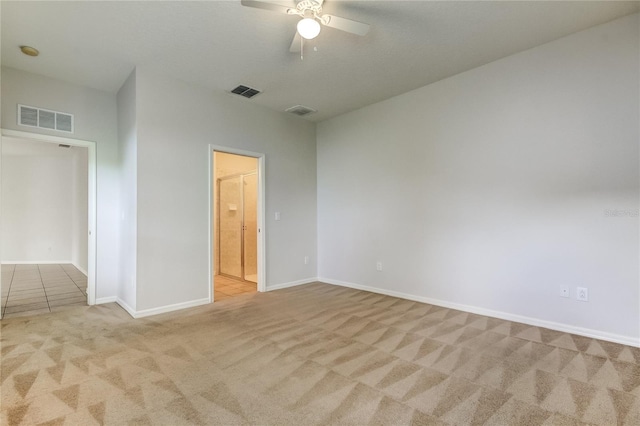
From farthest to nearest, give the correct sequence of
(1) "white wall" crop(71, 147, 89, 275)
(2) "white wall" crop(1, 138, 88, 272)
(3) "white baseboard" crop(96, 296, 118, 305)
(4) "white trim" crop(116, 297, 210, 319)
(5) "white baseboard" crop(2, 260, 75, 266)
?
1. (5) "white baseboard" crop(2, 260, 75, 266)
2. (2) "white wall" crop(1, 138, 88, 272)
3. (1) "white wall" crop(71, 147, 89, 275)
4. (3) "white baseboard" crop(96, 296, 118, 305)
5. (4) "white trim" crop(116, 297, 210, 319)

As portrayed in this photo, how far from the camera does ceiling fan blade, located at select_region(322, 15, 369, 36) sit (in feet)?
7.23

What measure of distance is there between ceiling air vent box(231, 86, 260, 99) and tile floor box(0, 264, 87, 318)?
344 cm

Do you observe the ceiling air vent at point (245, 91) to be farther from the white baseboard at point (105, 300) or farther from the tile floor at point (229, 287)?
the white baseboard at point (105, 300)

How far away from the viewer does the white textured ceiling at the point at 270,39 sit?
7.98ft

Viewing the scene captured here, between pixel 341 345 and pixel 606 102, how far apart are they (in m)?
3.18

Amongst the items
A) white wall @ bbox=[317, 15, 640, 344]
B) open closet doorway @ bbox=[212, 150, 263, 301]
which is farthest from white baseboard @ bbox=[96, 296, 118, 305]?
white wall @ bbox=[317, 15, 640, 344]

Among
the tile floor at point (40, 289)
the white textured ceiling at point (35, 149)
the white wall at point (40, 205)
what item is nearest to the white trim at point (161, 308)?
the tile floor at point (40, 289)

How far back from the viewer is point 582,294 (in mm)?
2732

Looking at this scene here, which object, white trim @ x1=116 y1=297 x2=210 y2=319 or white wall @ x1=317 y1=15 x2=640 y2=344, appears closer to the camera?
white wall @ x1=317 y1=15 x2=640 y2=344

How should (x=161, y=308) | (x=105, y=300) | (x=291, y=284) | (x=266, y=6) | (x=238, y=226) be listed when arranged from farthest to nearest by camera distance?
(x=238, y=226) → (x=291, y=284) → (x=105, y=300) → (x=161, y=308) → (x=266, y=6)

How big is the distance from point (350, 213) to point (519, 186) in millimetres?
2304

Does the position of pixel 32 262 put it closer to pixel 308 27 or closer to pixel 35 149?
pixel 35 149

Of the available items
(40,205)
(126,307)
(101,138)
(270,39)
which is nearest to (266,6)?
(270,39)

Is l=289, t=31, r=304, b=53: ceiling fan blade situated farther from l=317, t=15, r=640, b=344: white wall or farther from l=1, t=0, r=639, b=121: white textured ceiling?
l=317, t=15, r=640, b=344: white wall
